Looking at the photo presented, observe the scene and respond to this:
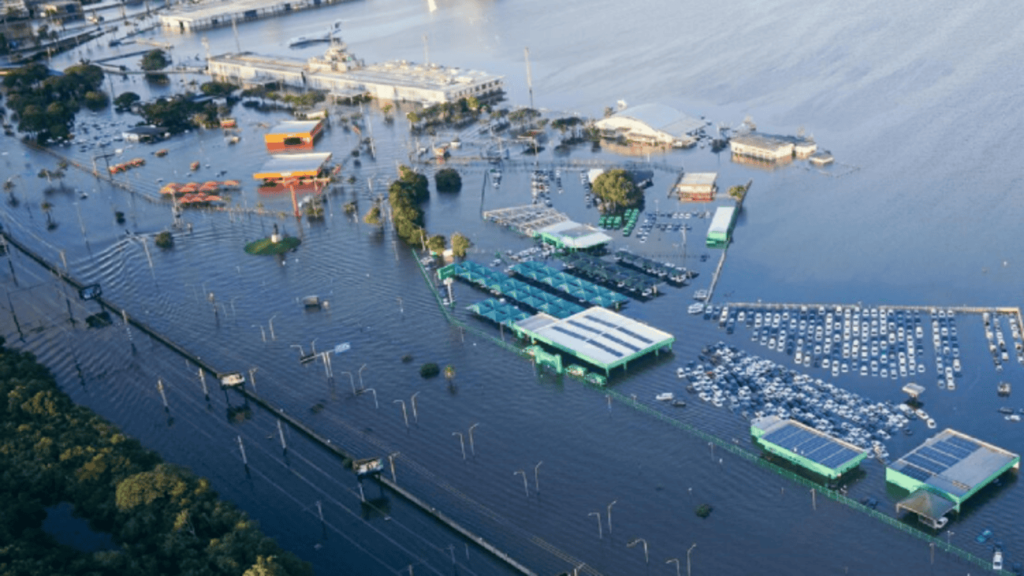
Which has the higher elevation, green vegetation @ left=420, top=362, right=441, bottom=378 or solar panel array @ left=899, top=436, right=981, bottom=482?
green vegetation @ left=420, top=362, right=441, bottom=378

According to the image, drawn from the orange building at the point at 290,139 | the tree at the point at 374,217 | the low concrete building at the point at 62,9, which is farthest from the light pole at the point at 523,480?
the low concrete building at the point at 62,9

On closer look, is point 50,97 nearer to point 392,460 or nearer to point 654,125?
point 654,125

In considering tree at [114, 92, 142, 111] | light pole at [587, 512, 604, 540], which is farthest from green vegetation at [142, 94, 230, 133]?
light pole at [587, 512, 604, 540]

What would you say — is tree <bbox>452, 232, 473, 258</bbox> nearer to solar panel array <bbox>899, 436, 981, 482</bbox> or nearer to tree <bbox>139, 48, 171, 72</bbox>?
solar panel array <bbox>899, 436, 981, 482</bbox>

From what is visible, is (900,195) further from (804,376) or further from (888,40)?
(888,40)

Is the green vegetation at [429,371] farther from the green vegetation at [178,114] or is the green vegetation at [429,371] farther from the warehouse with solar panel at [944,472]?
the green vegetation at [178,114]

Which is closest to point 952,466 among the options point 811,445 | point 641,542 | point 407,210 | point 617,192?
point 811,445
